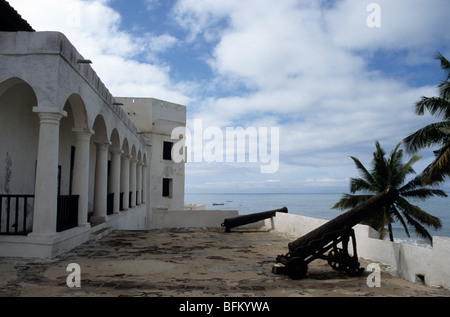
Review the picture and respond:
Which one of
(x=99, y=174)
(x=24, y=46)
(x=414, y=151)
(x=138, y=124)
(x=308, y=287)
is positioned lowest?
(x=308, y=287)

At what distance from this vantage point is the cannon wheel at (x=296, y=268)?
5.89 metres

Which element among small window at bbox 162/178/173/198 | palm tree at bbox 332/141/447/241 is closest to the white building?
small window at bbox 162/178/173/198

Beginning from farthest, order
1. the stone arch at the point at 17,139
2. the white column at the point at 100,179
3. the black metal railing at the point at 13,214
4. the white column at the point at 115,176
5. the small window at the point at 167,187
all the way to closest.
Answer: the small window at the point at 167,187 < the white column at the point at 115,176 < the white column at the point at 100,179 < the stone arch at the point at 17,139 < the black metal railing at the point at 13,214

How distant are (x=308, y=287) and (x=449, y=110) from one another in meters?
12.7

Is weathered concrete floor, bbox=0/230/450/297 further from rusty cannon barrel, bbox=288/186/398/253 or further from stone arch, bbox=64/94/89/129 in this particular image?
stone arch, bbox=64/94/89/129

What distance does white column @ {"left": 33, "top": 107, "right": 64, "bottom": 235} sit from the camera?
6.77 metres

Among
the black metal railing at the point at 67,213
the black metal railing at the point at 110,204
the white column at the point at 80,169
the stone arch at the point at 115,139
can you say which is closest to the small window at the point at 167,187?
the black metal railing at the point at 110,204

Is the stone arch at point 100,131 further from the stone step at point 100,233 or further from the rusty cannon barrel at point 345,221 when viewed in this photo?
the rusty cannon barrel at point 345,221

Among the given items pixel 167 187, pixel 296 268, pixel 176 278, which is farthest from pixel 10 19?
pixel 167 187

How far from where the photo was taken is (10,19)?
300 inches

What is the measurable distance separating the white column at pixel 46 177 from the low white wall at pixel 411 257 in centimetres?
638
